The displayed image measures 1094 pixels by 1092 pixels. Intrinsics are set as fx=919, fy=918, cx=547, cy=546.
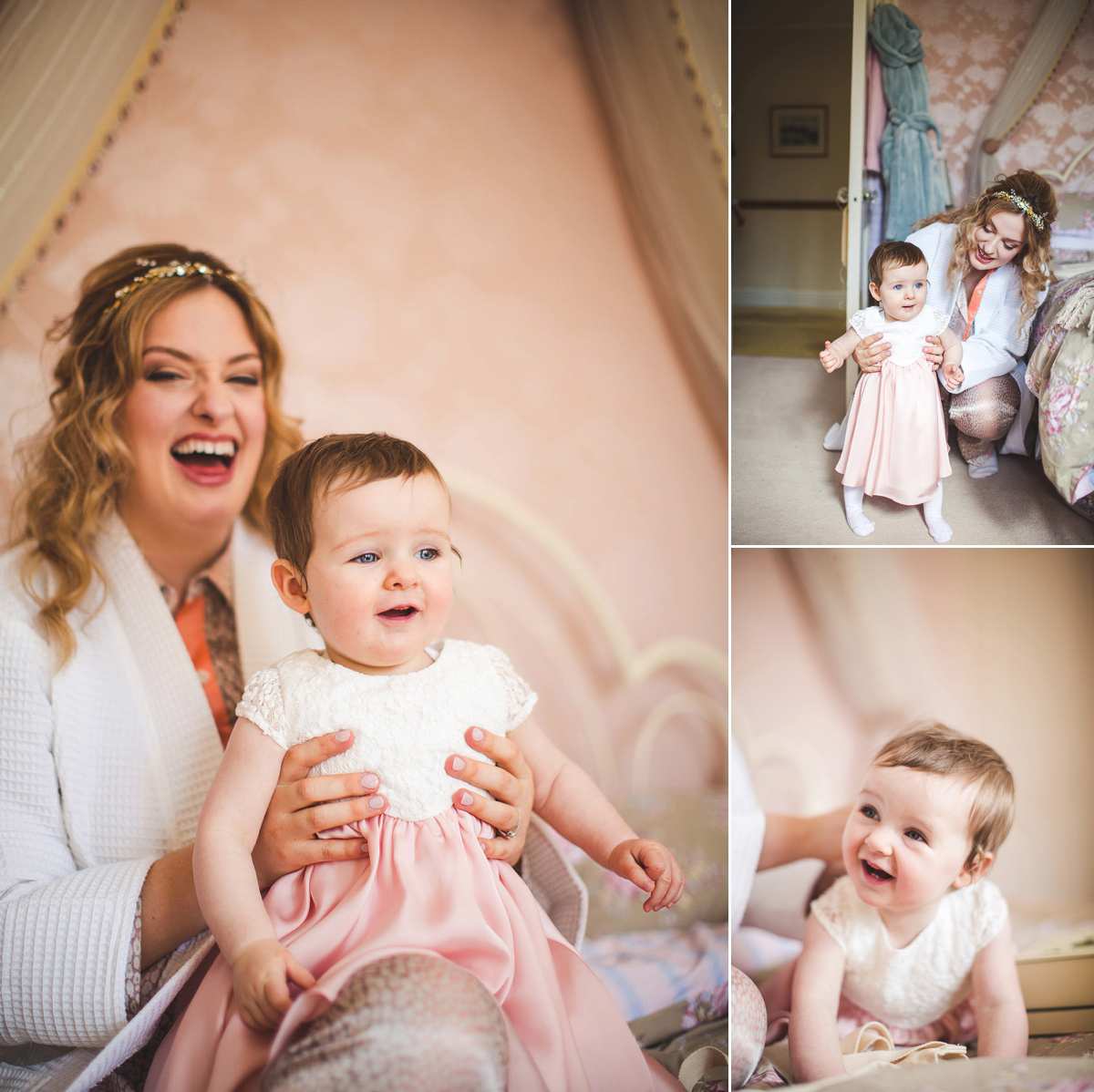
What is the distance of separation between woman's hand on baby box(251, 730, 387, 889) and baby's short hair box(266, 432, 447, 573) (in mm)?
264

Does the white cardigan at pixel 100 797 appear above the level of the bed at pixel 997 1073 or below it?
above

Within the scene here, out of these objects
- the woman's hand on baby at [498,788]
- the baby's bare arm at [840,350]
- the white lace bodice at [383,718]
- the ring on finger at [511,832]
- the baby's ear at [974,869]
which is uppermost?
the baby's bare arm at [840,350]

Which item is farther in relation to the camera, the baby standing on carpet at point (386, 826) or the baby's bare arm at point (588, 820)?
the baby's bare arm at point (588, 820)

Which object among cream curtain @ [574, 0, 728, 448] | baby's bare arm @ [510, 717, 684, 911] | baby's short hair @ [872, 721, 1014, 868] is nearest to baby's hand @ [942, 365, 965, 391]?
cream curtain @ [574, 0, 728, 448]

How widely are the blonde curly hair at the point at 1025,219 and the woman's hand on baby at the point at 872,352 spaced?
173 mm

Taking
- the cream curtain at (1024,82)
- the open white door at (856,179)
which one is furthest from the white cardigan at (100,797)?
the cream curtain at (1024,82)

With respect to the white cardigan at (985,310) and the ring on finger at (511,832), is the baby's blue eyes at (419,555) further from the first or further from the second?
the white cardigan at (985,310)

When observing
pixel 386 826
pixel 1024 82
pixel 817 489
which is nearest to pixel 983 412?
pixel 817 489

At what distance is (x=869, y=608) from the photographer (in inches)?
69.6

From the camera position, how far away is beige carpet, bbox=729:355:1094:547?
158 centimetres

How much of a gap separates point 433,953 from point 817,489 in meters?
1.00

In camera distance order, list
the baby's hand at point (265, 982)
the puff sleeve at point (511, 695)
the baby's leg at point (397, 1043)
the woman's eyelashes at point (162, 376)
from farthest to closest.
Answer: the woman's eyelashes at point (162, 376) → the puff sleeve at point (511, 695) → the baby's hand at point (265, 982) → the baby's leg at point (397, 1043)

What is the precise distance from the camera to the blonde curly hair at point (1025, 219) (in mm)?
1513

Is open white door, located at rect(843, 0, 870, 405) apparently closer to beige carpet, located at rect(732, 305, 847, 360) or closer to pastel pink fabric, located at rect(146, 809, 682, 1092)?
beige carpet, located at rect(732, 305, 847, 360)
